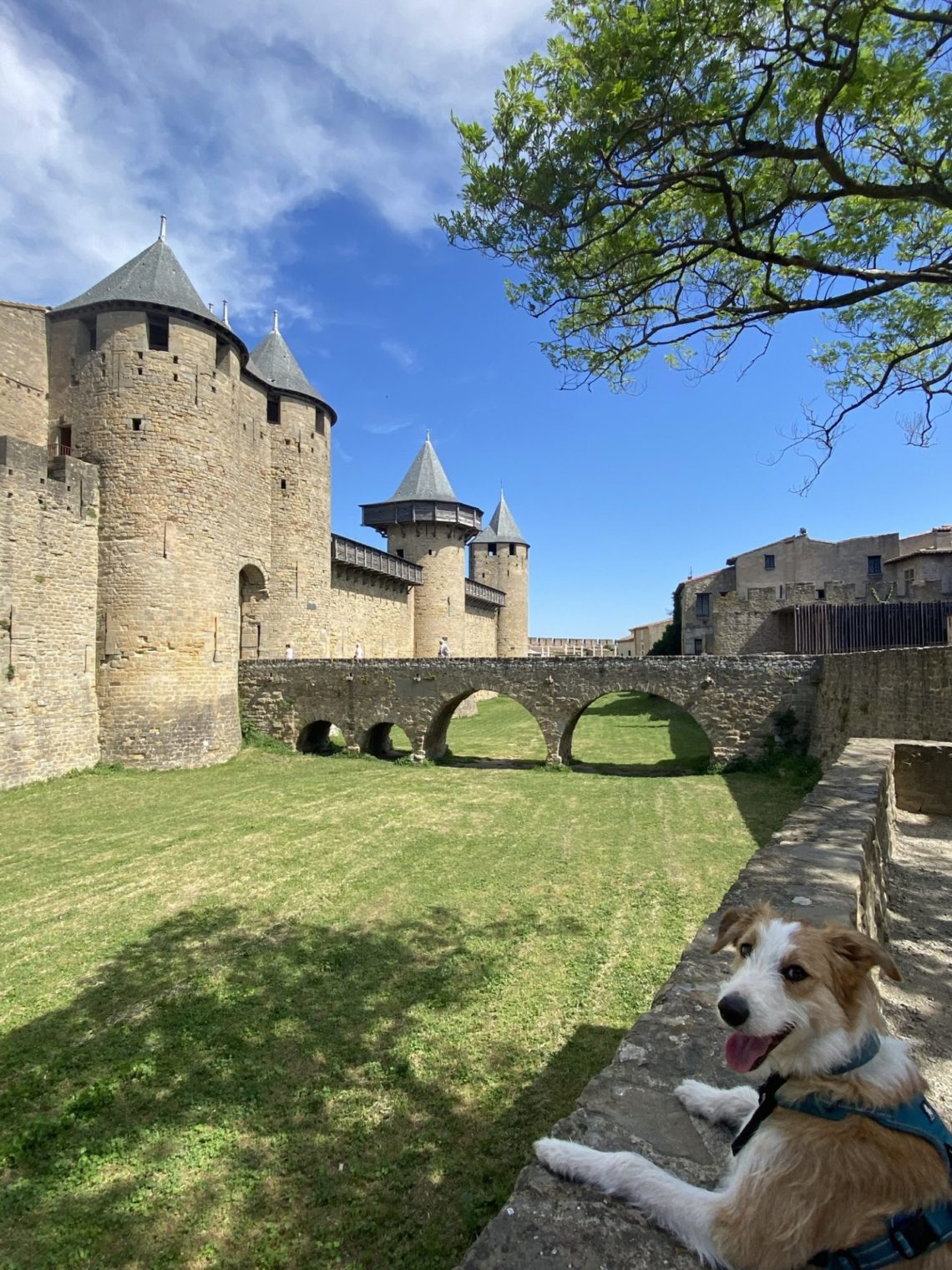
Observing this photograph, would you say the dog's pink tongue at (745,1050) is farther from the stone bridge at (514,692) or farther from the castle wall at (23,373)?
the castle wall at (23,373)

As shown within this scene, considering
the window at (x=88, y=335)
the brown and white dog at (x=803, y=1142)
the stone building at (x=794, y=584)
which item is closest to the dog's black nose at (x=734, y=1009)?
the brown and white dog at (x=803, y=1142)

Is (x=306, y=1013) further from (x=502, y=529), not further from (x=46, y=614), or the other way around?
(x=502, y=529)

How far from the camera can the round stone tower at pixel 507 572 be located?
41.5 meters

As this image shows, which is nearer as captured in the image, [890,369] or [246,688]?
[890,369]

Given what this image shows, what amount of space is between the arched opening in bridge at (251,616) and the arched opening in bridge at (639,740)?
34.4 ft

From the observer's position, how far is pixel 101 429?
1619cm

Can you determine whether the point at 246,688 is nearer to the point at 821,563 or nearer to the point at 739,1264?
the point at 739,1264

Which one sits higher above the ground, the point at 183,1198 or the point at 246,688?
the point at 246,688

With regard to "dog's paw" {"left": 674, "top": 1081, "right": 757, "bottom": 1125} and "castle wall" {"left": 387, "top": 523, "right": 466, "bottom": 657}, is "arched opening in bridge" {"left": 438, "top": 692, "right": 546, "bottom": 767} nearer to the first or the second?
"castle wall" {"left": 387, "top": 523, "right": 466, "bottom": 657}

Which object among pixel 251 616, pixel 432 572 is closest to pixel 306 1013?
pixel 251 616

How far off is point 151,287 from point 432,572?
17.4 meters

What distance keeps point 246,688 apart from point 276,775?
492 centimetres

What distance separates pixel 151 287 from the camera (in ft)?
54.1

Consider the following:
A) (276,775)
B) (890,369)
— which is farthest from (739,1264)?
(276,775)
